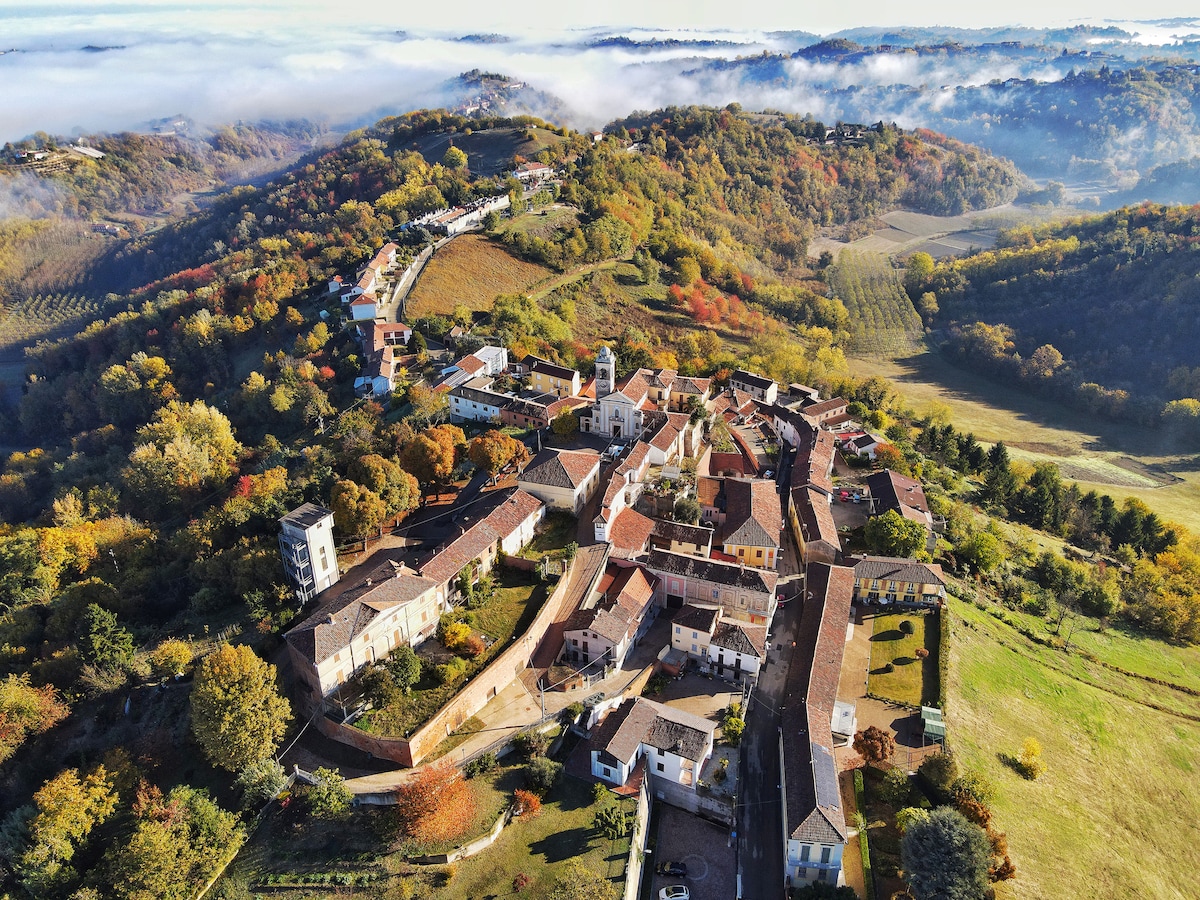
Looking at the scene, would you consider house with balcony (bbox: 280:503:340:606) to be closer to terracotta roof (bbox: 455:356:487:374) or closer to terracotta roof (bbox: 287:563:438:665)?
terracotta roof (bbox: 287:563:438:665)

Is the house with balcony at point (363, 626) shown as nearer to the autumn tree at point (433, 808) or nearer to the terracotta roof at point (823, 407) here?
the autumn tree at point (433, 808)

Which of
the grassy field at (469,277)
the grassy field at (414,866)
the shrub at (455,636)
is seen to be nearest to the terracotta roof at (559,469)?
the shrub at (455,636)

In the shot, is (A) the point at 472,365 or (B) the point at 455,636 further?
(A) the point at 472,365

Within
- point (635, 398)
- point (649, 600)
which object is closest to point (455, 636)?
point (649, 600)

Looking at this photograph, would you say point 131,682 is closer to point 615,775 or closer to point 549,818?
point 549,818

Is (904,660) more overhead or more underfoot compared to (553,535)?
more underfoot

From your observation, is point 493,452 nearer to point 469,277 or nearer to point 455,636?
point 455,636

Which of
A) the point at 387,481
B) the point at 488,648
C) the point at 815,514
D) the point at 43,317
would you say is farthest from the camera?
the point at 43,317
